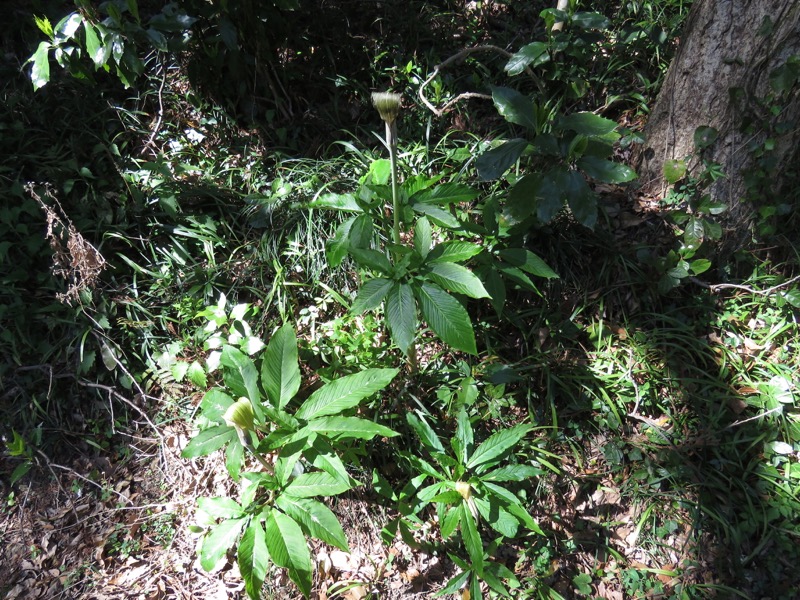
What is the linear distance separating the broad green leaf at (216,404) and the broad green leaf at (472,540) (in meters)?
0.94

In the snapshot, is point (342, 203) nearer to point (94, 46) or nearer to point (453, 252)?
point (453, 252)

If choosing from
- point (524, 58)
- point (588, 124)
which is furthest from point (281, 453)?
point (524, 58)

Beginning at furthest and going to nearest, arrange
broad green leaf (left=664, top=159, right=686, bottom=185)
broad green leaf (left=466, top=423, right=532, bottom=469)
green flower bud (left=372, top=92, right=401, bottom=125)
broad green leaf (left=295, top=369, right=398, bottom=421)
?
1. broad green leaf (left=664, top=159, right=686, bottom=185)
2. broad green leaf (left=466, top=423, right=532, bottom=469)
3. broad green leaf (left=295, top=369, right=398, bottom=421)
4. green flower bud (left=372, top=92, right=401, bottom=125)

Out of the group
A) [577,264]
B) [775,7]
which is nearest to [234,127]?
[577,264]

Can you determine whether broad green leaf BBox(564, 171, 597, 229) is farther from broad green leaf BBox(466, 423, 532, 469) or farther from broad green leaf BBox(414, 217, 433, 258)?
broad green leaf BBox(466, 423, 532, 469)

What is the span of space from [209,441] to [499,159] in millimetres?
1548

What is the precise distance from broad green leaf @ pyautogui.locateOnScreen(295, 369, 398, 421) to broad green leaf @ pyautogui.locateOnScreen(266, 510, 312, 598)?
1.18 feet

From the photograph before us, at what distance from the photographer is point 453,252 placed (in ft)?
6.02

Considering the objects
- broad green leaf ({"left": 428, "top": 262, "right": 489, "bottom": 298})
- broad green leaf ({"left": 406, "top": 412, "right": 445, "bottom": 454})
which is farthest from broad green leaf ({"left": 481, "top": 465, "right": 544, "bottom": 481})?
broad green leaf ({"left": 428, "top": 262, "right": 489, "bottom": 298})

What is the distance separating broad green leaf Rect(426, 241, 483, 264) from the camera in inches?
70.7

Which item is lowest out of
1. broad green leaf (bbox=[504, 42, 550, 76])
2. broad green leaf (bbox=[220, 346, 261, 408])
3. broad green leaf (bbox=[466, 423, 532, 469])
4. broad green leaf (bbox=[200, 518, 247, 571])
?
broad green leaf (bbox=[466, 423, 532, 469])

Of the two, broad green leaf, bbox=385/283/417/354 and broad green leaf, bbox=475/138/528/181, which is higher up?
broad green leaf, bbox=475/138/528/181

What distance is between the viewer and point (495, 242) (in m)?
2.19

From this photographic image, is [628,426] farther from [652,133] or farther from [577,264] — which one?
[652,133]
